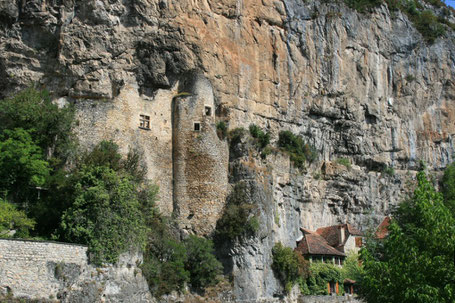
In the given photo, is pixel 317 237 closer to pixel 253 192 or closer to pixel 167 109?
pixel 253 192

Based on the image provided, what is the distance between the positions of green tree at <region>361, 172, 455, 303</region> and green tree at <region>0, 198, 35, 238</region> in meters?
14.4

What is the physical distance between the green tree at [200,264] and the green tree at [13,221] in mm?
8345

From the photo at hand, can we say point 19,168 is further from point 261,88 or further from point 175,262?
point 261,88

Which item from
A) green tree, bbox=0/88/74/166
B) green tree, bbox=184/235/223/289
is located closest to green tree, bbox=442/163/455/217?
green tree, bbox=184/235/223/289

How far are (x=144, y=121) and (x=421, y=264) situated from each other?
61.1 ft

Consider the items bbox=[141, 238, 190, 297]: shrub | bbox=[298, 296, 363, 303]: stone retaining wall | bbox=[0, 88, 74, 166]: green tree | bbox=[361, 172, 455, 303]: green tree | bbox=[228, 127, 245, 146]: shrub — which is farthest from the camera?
bbox=[298, 296, 363, 303]: stone retaining wall

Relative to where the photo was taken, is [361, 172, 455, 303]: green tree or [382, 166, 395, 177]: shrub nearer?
[361, 172, 455, 303]: green tree

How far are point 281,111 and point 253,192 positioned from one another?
28.8ft

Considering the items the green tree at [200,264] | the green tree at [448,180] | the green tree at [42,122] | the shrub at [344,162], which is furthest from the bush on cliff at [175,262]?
the green tree at [448,180]

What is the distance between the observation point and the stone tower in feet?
108

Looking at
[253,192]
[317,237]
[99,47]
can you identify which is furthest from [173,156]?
[317,237]

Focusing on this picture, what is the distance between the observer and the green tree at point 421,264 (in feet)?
62.3

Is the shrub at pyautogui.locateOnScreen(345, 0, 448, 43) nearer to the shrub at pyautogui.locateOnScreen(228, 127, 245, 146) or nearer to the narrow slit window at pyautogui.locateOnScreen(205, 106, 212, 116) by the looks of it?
the shrub at pyautogui.locateOnScreen(228, 127, 245, 146)

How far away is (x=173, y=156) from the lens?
3391cm
